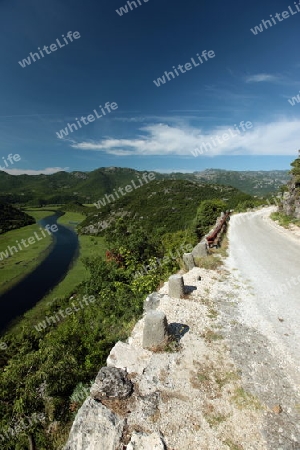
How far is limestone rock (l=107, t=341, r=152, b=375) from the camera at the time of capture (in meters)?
5.12

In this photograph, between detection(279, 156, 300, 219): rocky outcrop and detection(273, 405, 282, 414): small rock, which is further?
detection(279, 156, 300, 219): rocky outcrop

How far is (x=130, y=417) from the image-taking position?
4.04 metres

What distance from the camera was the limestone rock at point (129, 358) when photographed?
5.12 metres

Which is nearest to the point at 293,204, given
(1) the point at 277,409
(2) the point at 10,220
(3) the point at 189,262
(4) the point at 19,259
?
(3) the point at 189,262

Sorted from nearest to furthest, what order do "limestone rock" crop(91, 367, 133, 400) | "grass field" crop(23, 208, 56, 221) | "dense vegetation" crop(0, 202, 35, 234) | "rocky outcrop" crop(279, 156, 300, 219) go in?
"limestone rock" crop(91, 367, 133, 400) < "rocky outcrop" crop(279, 156, 300, 219) < "dense vegetation" crop(0, 202, 35, 234) < "grass field" crop(23, 208, 56, 221)

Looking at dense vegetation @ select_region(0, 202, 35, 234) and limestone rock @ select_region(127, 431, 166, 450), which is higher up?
dense vegetation @ select_region(0, 202, 35, 234)

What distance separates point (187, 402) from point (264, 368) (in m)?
2.02

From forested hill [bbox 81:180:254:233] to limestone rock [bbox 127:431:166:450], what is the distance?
2370 inches

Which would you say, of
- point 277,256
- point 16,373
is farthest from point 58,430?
point 277,256

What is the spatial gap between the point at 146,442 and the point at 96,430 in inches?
34.0

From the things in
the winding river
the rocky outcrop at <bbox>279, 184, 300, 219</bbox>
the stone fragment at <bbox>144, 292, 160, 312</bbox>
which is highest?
the winding river

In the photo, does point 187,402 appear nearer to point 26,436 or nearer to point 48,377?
point 48,377

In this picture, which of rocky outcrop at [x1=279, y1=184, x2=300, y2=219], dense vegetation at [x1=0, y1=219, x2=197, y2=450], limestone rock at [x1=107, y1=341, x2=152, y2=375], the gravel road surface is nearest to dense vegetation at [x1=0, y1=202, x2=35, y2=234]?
dense vegetation at [x1=0, y1=219, x2=197, y2=450]

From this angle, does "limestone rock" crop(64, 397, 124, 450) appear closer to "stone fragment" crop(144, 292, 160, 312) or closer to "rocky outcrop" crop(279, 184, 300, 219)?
"stone fragment" crop(144, 292, 160, 312)
